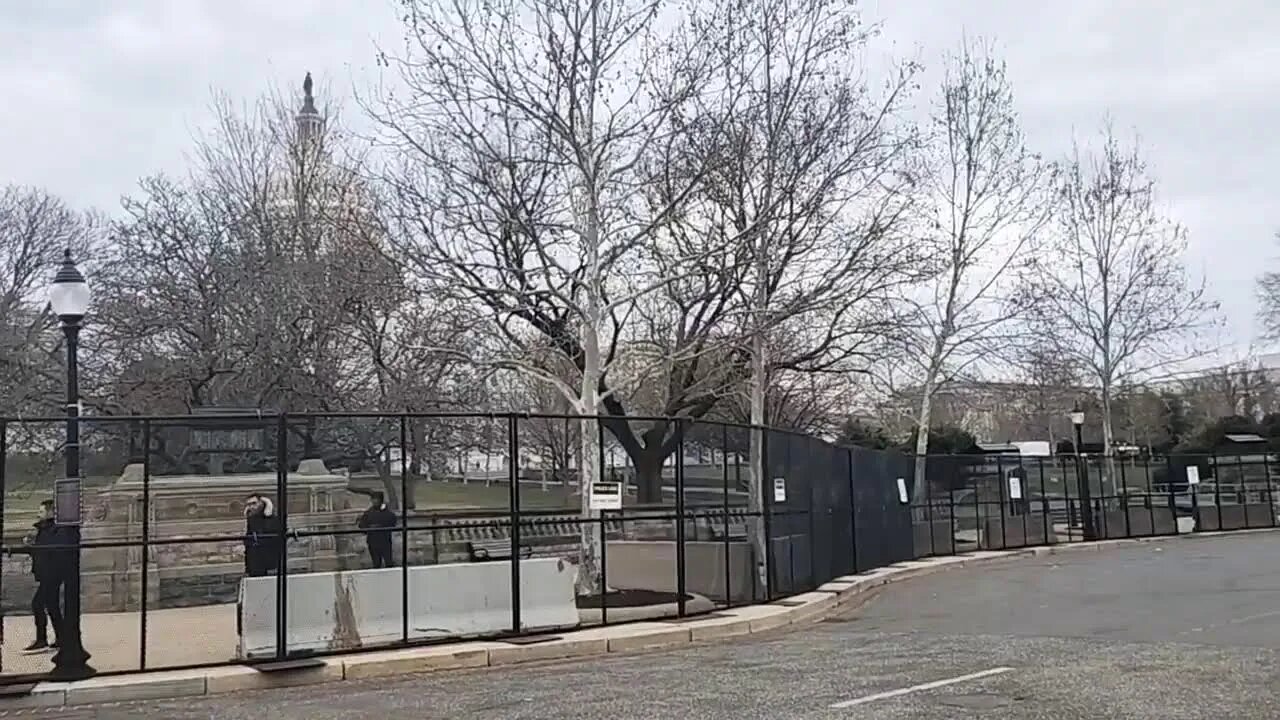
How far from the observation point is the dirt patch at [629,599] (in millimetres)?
17641

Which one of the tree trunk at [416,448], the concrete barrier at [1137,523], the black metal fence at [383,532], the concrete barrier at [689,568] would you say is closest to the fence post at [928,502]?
the black metal fence at [383,532]

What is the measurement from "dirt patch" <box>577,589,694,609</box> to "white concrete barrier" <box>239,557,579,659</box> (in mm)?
1901

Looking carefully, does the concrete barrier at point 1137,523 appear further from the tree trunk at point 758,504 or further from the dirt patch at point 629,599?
the dirt patch at point 629,599

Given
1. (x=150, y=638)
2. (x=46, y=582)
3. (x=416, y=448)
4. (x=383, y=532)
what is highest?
(x=416, y=448)

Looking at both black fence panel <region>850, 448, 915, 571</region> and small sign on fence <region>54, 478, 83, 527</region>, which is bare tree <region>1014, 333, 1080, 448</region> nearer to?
black fence panel <region>850, 448, 915, 571</region>

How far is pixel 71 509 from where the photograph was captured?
1316 cm

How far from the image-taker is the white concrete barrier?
13.7m

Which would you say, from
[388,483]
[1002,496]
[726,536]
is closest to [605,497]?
[726,536]

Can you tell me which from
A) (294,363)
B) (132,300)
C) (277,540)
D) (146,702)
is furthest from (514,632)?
(132,300)

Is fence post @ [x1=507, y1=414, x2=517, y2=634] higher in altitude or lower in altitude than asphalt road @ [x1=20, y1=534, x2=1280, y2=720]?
higher

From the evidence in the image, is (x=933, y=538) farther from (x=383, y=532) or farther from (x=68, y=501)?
(x=68, y=501)

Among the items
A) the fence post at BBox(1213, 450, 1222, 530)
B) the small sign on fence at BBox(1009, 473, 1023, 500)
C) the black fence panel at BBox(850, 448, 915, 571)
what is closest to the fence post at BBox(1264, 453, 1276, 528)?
the fence post at BBox(1213, 450, 1222, 530)

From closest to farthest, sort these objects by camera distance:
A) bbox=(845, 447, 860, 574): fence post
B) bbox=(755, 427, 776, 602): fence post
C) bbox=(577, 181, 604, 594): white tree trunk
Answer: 1. bbox=(577, 181, 604, 594): white tree trunk
2. bbox=(755, 427, 776, 602): fence post
3. bbox=(845, 447, 860, 574): fence post

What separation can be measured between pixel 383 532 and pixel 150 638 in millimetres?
3538
